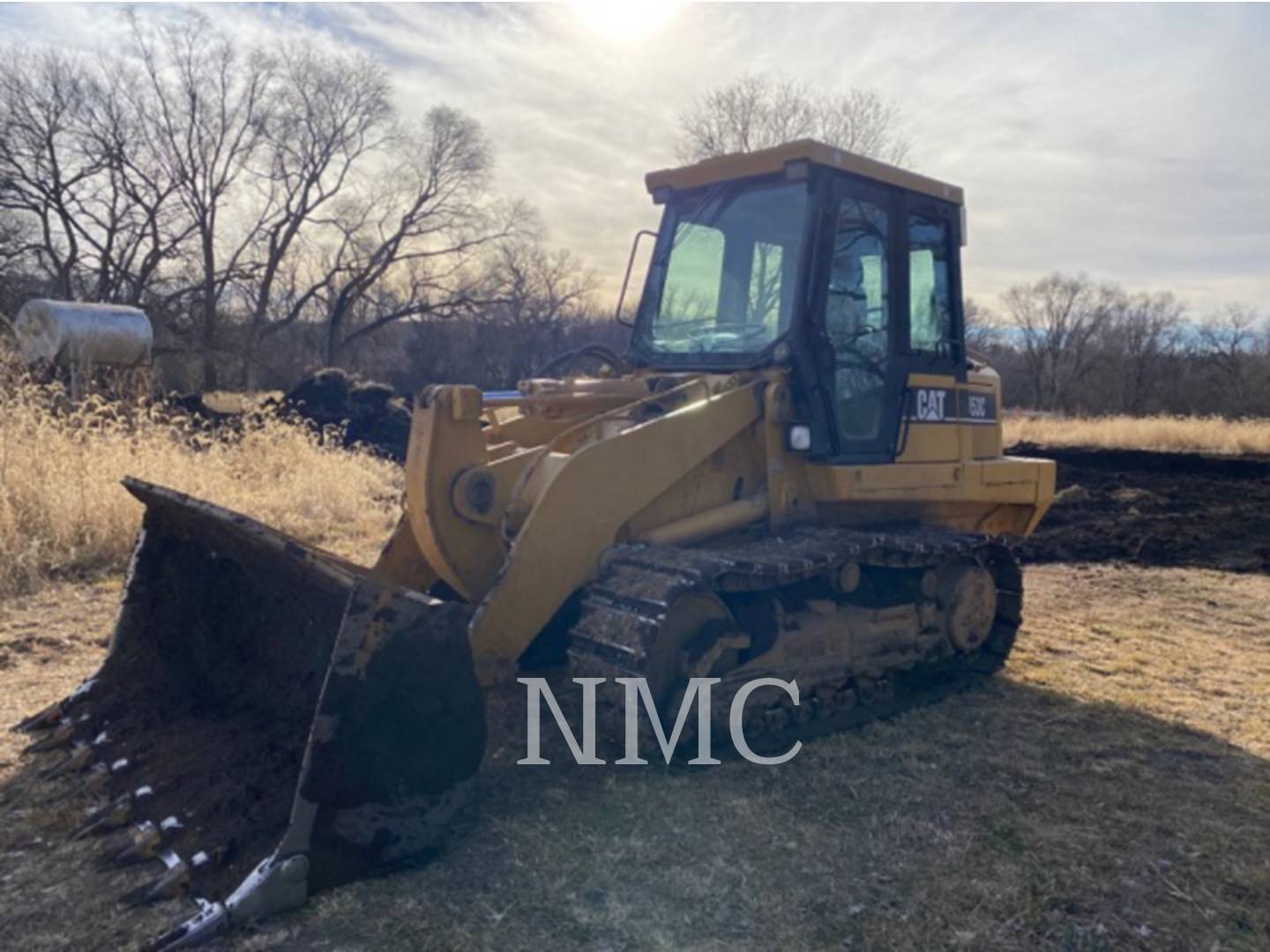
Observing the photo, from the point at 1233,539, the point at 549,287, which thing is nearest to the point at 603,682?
the point at 1233,539

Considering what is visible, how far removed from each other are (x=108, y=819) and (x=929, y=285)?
186 inches

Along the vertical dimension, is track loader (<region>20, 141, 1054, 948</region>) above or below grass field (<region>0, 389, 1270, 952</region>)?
above

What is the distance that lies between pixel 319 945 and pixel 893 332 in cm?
399

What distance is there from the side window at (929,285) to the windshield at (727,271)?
2.75 feet

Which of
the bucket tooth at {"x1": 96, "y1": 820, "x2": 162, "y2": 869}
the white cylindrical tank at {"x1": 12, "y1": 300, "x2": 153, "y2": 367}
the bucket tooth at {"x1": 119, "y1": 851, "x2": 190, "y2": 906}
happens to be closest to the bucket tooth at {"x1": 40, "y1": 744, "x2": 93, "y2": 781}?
the bucket tooth at {"x1": 96, "y1": 820, "x2": 162, "y2": 869}

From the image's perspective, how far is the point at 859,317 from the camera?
5227 millimetres

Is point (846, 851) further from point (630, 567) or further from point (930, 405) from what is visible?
point (930, 405)

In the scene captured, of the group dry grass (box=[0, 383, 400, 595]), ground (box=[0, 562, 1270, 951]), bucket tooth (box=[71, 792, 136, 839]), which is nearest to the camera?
ground (box=[0, 562, 1270, 951])

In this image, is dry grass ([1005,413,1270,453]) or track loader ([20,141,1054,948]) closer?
track loader ([20,141,1054,948])

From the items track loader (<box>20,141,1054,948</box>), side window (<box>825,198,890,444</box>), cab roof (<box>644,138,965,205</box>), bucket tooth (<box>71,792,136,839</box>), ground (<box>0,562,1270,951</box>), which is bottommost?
ground (<box>0,562,1270,951</box>)

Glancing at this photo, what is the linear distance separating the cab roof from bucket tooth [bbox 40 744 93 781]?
3.94 meters

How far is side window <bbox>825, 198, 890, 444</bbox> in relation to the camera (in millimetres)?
5078

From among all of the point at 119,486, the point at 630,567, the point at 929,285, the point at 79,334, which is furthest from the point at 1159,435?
the point at 79,334

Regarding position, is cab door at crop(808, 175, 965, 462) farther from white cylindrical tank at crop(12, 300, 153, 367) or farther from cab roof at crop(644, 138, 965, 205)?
white cylindrical tank at crop(12, 300, 153, 367)
